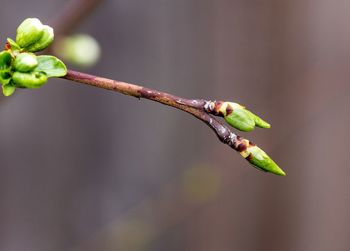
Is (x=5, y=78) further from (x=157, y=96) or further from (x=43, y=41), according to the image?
(x=157, y=96)

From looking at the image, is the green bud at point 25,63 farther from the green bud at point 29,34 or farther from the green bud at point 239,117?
the green bud at point 239,117

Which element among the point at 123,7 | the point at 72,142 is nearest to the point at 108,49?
the point at 123,7

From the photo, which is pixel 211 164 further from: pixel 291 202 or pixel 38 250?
pixel 38 250

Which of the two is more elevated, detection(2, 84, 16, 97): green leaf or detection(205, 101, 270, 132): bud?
detection(2, 84, 16, 97): green leaf

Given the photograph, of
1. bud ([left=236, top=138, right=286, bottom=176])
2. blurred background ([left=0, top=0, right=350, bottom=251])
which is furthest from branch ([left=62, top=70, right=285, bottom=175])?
blurred background ([left=0, top=0, right=350, bottom=251])

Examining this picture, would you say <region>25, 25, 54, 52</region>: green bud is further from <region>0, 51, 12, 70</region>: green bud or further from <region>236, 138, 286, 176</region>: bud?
<region>236, 138, 286, 176</region>: bud

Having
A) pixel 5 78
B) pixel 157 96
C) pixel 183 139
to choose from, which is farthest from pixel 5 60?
pixel 183 139

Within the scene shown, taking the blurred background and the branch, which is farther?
the blurred background
